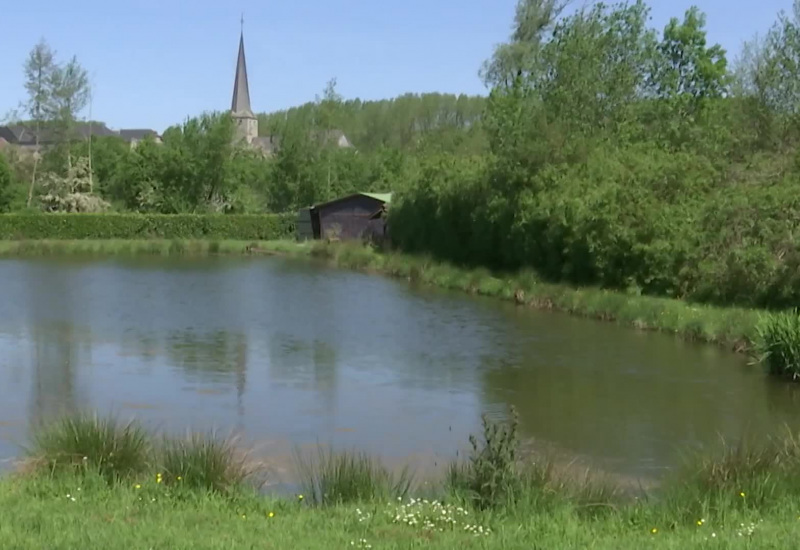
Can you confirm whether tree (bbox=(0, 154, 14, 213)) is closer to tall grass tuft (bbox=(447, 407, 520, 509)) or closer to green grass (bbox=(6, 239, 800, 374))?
green grass (bbox=(6, 239, 800, 374))

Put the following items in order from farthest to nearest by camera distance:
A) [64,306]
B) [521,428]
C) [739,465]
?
[64,306], [521,428], [739,465]

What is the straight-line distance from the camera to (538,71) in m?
41.0

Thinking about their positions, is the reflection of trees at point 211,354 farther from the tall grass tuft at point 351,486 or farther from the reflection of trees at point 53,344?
the tall grass tuft at point 351,486

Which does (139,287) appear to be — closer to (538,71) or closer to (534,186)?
(534,186)

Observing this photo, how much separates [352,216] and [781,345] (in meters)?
40.3

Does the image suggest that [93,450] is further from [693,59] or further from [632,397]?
[693,59]

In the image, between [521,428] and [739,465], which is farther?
[521,428]

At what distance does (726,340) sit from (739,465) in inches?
458

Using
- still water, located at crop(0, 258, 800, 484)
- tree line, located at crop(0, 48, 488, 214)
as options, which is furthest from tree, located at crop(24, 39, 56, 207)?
still water, located at crop(0, 258, 800, 484)

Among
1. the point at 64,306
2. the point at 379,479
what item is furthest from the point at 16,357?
the point at 379,479

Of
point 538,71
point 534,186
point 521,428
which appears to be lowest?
point 521,428

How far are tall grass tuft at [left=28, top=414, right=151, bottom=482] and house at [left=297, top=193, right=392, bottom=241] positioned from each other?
140ft

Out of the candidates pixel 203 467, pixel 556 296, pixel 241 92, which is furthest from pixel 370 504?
pixel 241 92

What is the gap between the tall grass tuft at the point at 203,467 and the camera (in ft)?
27.6
